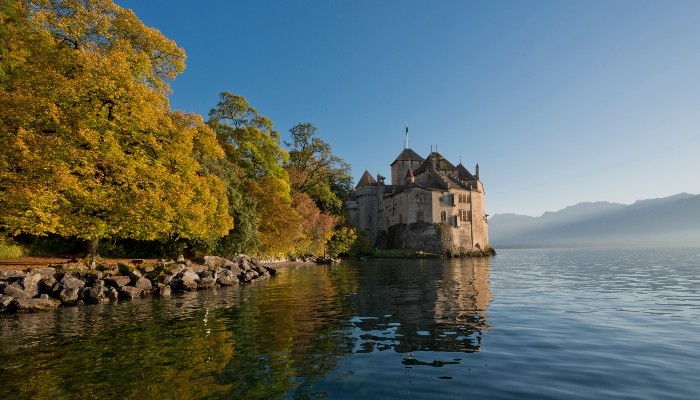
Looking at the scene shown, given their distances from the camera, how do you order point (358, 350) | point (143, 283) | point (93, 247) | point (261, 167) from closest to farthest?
point (358, 350) < point (143, 283) < point (93, 247) < point (261, 167)

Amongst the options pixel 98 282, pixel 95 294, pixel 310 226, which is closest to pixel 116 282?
pixel 98 282

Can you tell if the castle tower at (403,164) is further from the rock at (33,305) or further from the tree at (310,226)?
the rock at (33,305)

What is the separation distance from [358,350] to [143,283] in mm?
16867

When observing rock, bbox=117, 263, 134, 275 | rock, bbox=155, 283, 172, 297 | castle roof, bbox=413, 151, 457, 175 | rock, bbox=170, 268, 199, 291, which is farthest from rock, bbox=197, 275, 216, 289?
castle roof, bbox=413, 151, 457, 175

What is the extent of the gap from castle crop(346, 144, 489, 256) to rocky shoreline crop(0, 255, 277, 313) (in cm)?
6265

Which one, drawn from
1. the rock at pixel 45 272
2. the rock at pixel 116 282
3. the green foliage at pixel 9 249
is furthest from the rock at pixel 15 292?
the green foliage at pixel 9 249

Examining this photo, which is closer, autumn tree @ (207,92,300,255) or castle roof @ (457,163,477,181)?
Result: autumn tree @ (207,92,300,255)

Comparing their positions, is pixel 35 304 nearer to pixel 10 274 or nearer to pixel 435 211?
pixel 10 274

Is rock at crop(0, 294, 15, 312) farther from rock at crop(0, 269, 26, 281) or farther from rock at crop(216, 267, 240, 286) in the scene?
rock at crop(216, 267, 240, 286)

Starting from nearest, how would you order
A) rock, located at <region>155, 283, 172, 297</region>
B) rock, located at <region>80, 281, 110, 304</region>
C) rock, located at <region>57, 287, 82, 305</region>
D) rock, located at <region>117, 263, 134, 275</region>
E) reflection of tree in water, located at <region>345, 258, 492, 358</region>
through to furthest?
reflection of tree in water, located at <region>345, 258, 492, 358</region>
rock, located at <region>57, 287, 82, 305</region>
rock, located at <region>80, 281, 110, 304</region>
rock, located at <region>155, 283, 172, 297</region>
rock, located at <region>117, 263, 134, 275</region>

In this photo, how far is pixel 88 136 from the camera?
71.5 ft

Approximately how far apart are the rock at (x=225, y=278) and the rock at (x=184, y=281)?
Answer: 2.16 m

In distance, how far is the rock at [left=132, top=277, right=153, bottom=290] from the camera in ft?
74.0

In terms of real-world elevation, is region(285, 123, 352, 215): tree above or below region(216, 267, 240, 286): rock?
above
